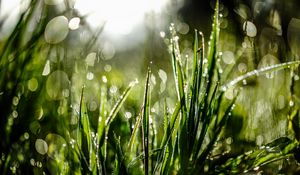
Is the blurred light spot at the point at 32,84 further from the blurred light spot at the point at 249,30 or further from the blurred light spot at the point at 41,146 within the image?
the blurred light spot at the point at 249,30

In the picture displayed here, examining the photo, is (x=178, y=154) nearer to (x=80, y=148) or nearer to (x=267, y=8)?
(x=80, y=148)

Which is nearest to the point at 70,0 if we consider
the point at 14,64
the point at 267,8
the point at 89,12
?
the point at 89,12

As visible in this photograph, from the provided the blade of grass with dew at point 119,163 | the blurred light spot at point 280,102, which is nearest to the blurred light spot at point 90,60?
the blade of grass with dew at point 119,163

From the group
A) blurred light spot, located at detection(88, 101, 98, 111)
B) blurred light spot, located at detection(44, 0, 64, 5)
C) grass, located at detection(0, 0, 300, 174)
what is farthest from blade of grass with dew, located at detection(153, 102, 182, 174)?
blurred light spot, located at detection(88, 101, 98, 111)

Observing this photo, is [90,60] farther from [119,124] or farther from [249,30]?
[249,30]

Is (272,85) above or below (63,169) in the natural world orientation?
below

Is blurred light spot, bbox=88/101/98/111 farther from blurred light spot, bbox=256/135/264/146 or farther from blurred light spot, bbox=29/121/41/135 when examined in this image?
blurred light spot, bbox=256/135/264/146
